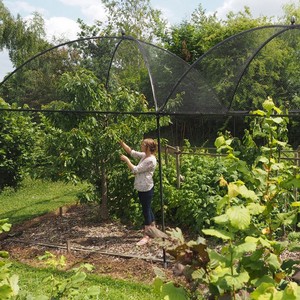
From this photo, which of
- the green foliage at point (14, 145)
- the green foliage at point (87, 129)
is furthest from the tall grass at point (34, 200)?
the green foliage at point (87, 129)

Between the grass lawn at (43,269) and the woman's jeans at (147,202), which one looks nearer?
the grass lawn at (43,269)

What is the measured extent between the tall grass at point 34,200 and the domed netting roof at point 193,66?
258 centimetres

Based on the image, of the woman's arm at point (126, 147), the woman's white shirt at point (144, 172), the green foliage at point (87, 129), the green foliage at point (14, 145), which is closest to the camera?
the woman's white shirt at point (144, 172)

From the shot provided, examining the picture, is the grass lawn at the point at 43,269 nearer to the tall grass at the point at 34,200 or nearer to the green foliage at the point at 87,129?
the tall grass at the point at 34,200

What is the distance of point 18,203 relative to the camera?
9047mm

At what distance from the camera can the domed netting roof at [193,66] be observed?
16.9 ft

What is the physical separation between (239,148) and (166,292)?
3.61 metres

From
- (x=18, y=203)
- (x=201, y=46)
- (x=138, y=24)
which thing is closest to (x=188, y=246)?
(x=18, y=203)

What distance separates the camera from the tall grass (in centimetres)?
→ 782

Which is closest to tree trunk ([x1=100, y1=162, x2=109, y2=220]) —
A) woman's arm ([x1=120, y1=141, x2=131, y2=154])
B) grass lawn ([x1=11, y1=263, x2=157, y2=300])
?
woman's arm ([x1=120, y1=141, x2=131, y2=154])

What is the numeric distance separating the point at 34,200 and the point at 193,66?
542 centimetres

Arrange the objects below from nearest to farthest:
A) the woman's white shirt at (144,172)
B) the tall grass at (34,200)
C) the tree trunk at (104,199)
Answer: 1. the woman's white shirt at (144,172)
2. the tree trunk at (104,199)
3. the tall grass at (34,200)

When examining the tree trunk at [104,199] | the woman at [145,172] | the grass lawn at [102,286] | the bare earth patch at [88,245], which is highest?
the woman at [145,172]

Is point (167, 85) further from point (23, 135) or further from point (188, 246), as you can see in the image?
point (188, 246)
